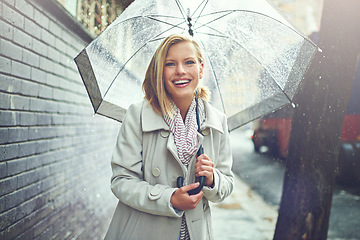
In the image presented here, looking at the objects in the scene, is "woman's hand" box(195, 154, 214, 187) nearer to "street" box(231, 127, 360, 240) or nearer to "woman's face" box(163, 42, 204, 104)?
"woman's face" box(163, 42, 204, 104)

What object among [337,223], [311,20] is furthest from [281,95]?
[311,20]

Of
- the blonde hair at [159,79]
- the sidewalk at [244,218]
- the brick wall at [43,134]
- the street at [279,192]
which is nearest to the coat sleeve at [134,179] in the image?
the blonde hair at [159,79]

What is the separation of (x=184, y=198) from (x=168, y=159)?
0.26 metres

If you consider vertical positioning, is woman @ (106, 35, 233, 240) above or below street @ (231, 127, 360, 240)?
above

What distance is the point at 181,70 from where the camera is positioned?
2.05 metres

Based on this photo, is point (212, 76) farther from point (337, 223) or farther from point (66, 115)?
point (337, 223)

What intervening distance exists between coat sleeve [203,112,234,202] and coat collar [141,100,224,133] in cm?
13

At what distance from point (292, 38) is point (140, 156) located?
1.37 m

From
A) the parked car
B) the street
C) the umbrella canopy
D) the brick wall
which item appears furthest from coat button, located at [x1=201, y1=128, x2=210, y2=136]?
the parked car

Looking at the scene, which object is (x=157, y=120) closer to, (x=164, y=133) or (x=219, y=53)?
(x=164, y=133)

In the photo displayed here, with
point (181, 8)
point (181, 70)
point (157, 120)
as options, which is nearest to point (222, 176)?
point (157, 120)

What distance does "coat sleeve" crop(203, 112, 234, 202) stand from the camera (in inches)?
77.1

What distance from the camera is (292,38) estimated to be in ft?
Result: 8.23

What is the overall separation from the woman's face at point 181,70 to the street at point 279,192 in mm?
4762
